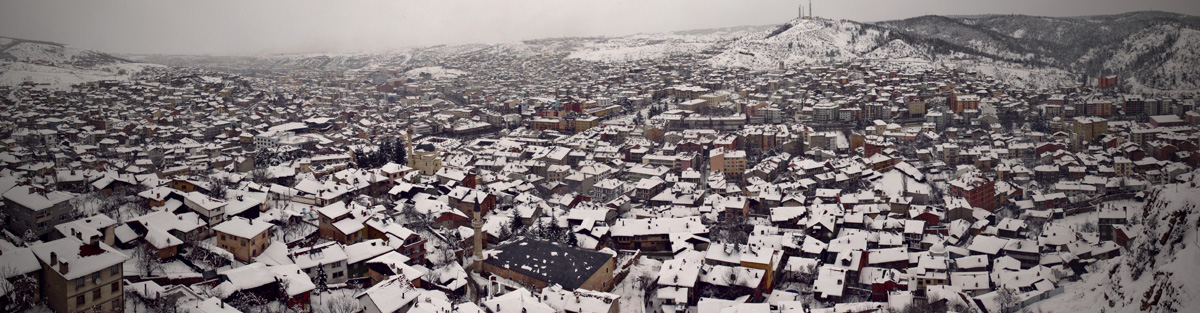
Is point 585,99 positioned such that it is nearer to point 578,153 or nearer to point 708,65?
point 578,153

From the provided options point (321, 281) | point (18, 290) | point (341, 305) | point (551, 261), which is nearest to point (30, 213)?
point (18, 290)

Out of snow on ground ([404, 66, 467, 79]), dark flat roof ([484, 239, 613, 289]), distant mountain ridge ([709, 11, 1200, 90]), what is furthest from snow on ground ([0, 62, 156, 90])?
distant mountain ridge ([709, 11, 1200, 90])

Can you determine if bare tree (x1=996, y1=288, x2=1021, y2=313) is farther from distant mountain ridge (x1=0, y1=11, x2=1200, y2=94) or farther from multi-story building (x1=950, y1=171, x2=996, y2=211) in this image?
multi-story building (x1=950, y1=171, x2=996, y2=211)

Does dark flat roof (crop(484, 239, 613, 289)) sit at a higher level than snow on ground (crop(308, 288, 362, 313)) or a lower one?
lower

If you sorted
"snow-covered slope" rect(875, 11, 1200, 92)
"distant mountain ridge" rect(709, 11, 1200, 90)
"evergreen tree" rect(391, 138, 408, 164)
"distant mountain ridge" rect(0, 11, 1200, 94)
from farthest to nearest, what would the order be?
"distant mountain ridge" rect(709, 11, 1200, 90) < "evergreen tree" rect(391, 138, 408, 164) < "distant mountain ridge" rect(0, 11, 1200, 94) < "snow-covered slope" rect(875, 11, 1200, 92)

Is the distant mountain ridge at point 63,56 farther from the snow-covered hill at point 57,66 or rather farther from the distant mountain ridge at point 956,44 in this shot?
the distant mountain ridge at point 956,44

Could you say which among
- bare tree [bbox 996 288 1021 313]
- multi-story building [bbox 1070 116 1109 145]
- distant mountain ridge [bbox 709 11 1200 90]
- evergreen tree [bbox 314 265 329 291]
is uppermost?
distant mountain ridge [bbox 709 11 1200 90]

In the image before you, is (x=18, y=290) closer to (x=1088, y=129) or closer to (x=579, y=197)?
(x=579, y=197)

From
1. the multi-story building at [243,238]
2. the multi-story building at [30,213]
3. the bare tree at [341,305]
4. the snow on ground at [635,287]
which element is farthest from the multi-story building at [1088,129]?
the multi-story building at [30,213]

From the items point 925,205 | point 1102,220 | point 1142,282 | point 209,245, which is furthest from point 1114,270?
point 209,245
